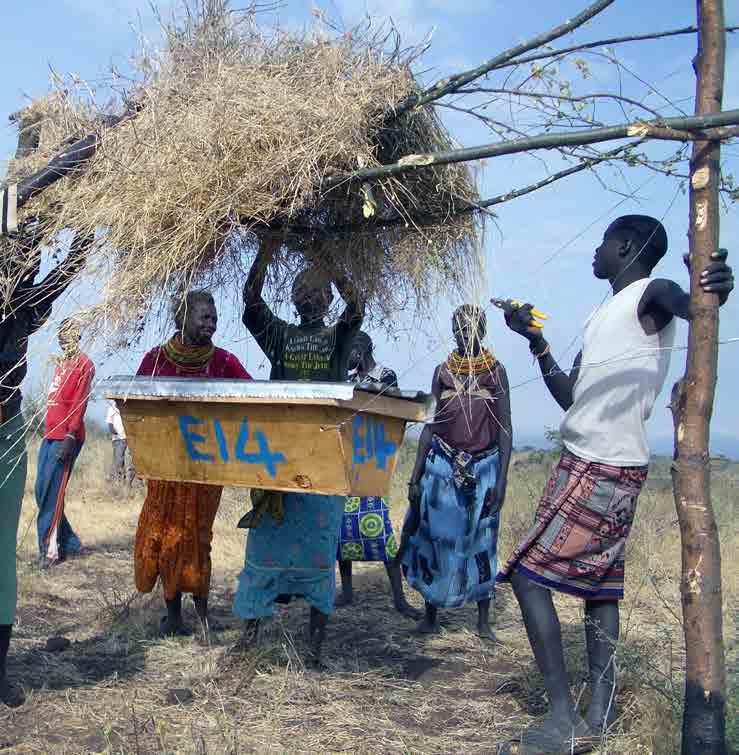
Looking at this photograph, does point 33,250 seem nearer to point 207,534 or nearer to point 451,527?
point 207,534

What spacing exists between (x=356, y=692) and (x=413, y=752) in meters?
0.72

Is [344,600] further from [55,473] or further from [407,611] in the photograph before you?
[55,473]

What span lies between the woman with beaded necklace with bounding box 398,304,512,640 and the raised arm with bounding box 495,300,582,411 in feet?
5.42

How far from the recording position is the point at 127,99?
3.53 m

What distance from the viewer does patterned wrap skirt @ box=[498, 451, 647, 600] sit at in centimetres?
321

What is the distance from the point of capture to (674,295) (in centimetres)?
304

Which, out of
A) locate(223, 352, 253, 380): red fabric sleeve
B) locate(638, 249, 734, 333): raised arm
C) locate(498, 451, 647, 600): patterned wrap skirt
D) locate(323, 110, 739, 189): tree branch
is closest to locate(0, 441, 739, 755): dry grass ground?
locate(498, 451, 647, 600): patterned wrap skirt

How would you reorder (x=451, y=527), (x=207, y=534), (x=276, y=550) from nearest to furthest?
(x=276, y=550), (x=207, y=534), (x=451, y=527)

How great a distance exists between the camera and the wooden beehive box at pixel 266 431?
312cm

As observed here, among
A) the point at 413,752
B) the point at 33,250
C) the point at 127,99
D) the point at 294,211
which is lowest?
the point at 413,752

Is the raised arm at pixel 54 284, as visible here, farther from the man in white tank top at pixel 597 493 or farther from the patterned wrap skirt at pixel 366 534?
the patterned wrap skirt at pixel 366 534

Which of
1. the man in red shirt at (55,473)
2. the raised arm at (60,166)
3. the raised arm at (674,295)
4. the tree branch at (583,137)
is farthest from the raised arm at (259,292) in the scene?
the man in red shirt at (55,473)

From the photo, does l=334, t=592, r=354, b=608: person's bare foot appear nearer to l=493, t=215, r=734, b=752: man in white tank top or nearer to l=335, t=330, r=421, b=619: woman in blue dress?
l=335, t=330, r=421, b=619: woman in blue dress

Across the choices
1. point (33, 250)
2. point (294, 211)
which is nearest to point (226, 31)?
point (294, 211)
